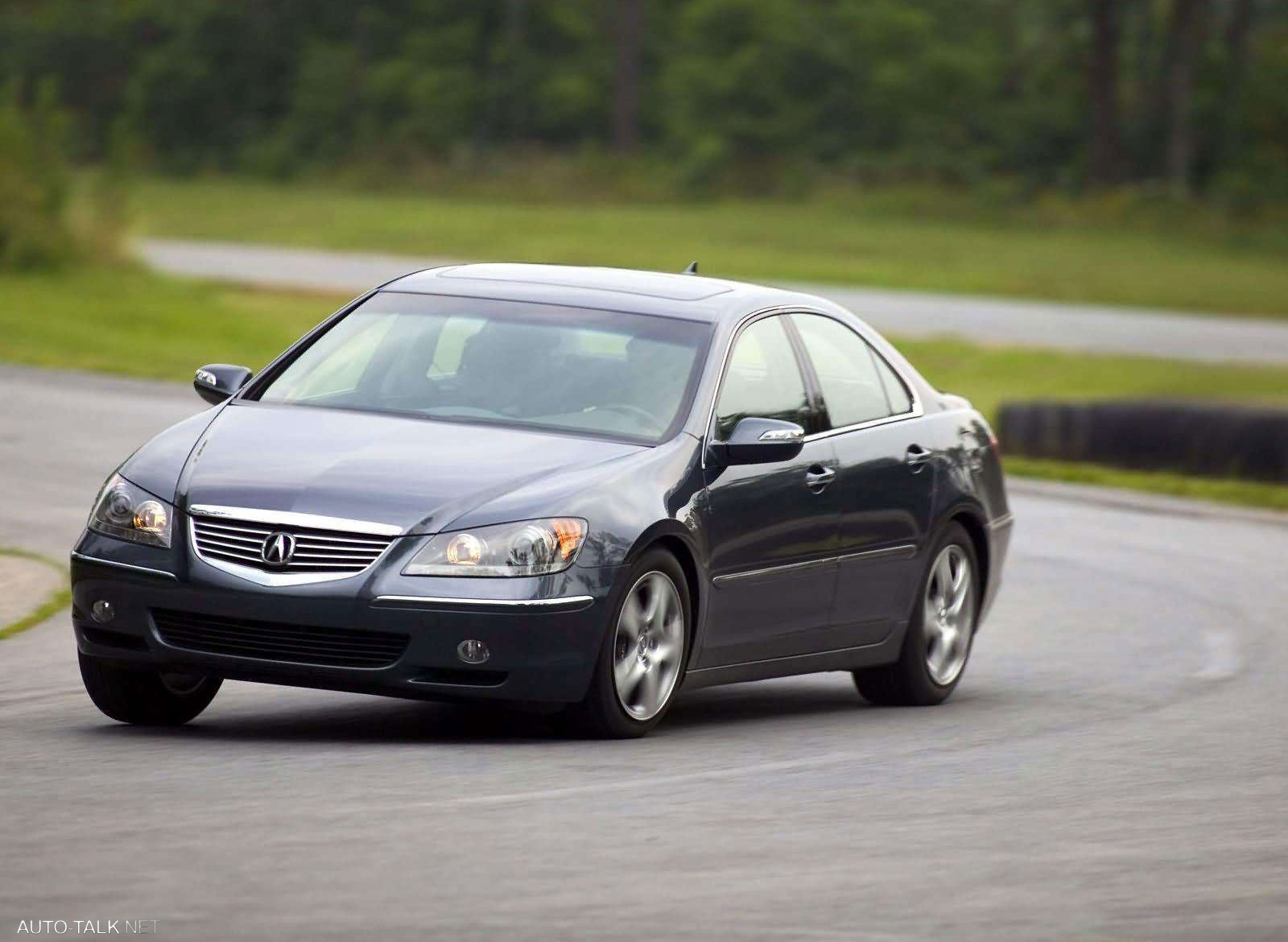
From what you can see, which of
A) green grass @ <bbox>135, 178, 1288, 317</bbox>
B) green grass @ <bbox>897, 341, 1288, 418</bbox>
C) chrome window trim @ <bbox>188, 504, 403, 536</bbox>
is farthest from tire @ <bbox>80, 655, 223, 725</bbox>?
green grass @ <bbox>135, 178, 1288, 317</bbox>

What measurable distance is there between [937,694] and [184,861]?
4736mm

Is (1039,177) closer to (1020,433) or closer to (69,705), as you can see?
(1020,433)

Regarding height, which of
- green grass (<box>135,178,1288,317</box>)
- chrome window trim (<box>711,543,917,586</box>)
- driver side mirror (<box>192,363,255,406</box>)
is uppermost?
driver side mirror (<box>192,363,255,406</box>)

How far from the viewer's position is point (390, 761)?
7621mm

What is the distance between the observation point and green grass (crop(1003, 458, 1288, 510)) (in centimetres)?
1967

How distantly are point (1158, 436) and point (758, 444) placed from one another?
1262 cm

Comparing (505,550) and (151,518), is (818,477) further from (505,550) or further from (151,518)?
(151,518)

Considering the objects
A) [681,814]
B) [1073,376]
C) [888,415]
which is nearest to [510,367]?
[888,415]

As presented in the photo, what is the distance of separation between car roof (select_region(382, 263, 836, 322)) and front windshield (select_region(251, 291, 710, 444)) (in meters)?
0.06

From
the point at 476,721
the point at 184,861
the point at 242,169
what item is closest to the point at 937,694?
the point at 476,721

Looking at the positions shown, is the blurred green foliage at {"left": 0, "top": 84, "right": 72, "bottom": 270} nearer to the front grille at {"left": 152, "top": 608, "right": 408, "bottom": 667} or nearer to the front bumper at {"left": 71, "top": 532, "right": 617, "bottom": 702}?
the front bumper at {"left": 71, "top": 532, "right": 617, "bottom": 702}

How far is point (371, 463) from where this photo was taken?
805 centimetres

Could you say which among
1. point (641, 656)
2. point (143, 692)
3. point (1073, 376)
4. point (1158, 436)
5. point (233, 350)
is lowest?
point (1073, 376)

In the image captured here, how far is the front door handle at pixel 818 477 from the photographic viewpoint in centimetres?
918
